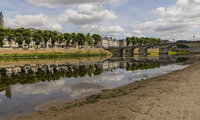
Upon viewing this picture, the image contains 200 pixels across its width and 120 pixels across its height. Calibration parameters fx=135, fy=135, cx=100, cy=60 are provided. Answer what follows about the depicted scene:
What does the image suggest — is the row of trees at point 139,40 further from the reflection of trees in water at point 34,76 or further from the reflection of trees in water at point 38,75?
the reflection of trees in water at point 34,76

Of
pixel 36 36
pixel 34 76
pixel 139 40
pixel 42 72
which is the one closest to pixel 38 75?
pixel 34 76

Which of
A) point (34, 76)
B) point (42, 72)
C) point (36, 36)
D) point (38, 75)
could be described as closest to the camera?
point (34, 76)

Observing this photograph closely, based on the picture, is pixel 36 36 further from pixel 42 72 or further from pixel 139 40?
pixel 139 40

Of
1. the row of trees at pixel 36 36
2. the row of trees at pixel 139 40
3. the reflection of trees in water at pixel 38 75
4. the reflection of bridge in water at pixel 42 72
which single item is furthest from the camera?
the row of trees at pixel 139 40

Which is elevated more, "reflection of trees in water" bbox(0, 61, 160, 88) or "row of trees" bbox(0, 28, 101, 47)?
"row of trees" bbox(0, 28, 101, 47)

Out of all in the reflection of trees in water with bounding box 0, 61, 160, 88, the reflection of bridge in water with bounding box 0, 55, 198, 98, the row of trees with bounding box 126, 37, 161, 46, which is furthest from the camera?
the row of trees with bounding box 126, 37, 161, 46

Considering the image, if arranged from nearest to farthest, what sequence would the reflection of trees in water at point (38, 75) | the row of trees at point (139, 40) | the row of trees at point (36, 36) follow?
the reflection of trees in water at point (38, 75)
the row of trees at point (36, 36)
the row of trees at point (139, 40)

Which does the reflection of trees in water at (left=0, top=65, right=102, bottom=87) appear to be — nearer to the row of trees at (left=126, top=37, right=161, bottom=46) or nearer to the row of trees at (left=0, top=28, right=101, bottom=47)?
the row of trees at (left=0, top=28, right=101, bottom=47)

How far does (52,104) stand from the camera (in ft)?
41.0

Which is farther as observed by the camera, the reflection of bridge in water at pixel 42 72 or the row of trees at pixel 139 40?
the row of trees at pixel 139 40

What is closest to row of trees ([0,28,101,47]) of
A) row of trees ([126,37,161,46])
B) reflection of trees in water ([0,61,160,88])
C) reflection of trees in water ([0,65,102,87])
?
row of trees ([126,37,161,46])

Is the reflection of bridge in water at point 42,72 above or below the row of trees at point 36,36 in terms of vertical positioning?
below

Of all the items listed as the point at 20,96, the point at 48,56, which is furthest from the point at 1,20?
the point at 20,96

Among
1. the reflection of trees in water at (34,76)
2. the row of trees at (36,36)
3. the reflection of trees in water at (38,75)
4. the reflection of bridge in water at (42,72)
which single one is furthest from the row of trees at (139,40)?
the reflection of trees in water at (34,76)
